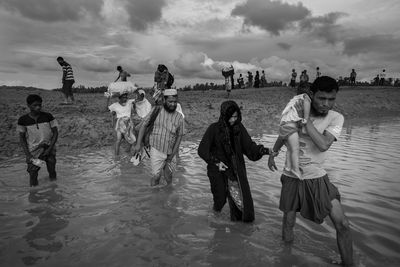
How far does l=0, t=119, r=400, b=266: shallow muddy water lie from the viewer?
12.1 ft

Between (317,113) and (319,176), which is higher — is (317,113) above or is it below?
above

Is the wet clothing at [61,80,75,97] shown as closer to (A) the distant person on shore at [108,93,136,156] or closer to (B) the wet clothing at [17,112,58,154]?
(A) the distant person on shore at [108,93,136,156]

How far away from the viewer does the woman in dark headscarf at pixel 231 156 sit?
4316mm

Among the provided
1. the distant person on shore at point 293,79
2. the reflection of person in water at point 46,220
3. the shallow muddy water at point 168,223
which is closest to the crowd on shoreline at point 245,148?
the shallow muddy water at point 168,223

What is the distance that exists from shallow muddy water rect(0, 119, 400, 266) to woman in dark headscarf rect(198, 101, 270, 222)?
357 mm

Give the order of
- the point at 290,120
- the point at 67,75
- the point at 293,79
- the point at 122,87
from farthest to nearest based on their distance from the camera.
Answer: the point at 293,79, the point at 67,75, the point at 122,87, the point at 290,120

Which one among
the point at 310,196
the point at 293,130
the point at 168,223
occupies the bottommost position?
the point at 168,223

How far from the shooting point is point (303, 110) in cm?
324

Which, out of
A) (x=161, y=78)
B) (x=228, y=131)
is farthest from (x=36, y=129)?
(x=228, y=131)

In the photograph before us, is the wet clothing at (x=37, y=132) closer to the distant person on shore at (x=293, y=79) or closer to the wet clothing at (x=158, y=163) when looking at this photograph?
the wet clothing at (x=158, y=163)

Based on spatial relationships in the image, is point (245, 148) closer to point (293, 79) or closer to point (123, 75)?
point (123, 75)

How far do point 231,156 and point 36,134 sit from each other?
3.43 m

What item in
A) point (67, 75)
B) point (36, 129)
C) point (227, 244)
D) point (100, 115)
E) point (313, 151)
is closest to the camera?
point (313, 151)

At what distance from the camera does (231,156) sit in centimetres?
440
